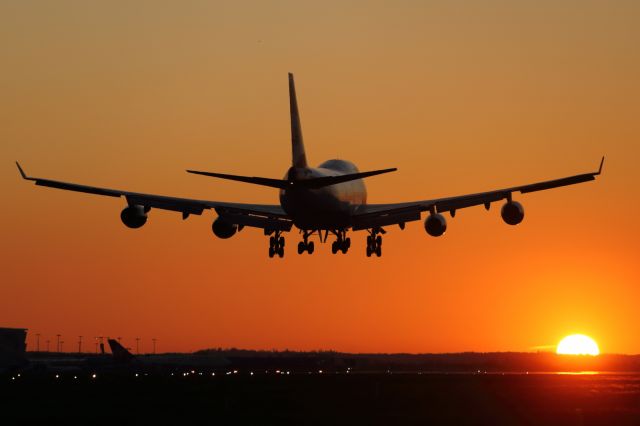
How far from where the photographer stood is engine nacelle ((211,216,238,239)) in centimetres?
8344

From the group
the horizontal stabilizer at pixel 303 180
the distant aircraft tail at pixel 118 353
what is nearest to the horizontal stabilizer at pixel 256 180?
the horizontal stabilizer at pixel 303 180

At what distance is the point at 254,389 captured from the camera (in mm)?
84562

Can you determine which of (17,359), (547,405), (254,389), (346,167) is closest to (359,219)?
(346,167)

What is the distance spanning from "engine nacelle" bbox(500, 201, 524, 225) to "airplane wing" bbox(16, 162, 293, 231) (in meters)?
15.1

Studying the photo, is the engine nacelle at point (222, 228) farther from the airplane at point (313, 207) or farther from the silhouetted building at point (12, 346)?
the silhouetted building at point (12, 346)

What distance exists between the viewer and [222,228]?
83.7m

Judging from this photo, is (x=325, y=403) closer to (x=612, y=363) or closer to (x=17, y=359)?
(x=17, y=359)

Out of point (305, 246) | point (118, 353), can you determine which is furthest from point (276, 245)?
point (118, 353)

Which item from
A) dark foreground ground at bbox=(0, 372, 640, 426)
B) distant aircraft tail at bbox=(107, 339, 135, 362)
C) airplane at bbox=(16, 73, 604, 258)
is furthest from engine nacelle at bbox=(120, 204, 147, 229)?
distant aircraft tail at bbox=(107, 339, 135, 362)

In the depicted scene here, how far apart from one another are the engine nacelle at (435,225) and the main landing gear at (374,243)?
625 centimetres

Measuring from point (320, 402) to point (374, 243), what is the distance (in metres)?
17.7

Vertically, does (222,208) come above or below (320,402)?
above

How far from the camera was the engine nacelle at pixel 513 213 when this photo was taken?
77.1 metres

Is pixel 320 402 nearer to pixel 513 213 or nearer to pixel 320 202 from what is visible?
pixel 320 202
